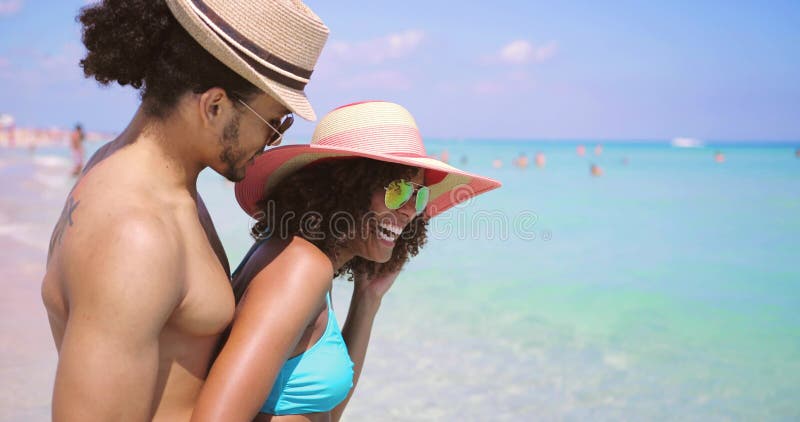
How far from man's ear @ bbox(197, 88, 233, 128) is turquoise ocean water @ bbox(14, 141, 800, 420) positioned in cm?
348

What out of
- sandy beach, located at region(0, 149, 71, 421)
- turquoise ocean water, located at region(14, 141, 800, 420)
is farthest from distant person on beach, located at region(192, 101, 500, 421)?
sandy beach, located at region(0, 149, 71, 421)

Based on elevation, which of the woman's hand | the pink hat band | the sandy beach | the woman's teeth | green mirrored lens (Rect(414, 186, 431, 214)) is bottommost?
the sandy beach

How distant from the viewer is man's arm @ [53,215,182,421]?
140 centimetres

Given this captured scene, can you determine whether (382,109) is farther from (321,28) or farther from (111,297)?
(111,297)

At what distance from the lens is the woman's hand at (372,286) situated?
3.05m

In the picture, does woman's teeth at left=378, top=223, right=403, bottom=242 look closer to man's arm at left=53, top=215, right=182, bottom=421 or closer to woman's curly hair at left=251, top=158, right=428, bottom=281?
woman's curly hair at left=251, top=158, right=428, bottom=281

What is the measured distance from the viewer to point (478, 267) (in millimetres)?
9750

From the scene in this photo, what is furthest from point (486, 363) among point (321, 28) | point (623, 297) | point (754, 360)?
point (321, 28)

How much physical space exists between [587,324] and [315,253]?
18.5 feet

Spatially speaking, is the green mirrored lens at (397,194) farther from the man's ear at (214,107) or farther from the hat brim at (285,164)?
the man's ear at (214,107)

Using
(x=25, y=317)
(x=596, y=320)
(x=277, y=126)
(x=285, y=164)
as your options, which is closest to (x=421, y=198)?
(x=285, y=164)

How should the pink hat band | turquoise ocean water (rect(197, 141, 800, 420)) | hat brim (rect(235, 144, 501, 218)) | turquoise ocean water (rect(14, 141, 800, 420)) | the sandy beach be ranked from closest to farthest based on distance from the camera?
1. hat brim (rect(235, 144, 501, 218))
2. the pink hat band
3. the sandy beach
4. turquoise ocean water (rect(14, 141, 800, 420))
5. turquoise ocean water (rect(197, 141, 800, 420))

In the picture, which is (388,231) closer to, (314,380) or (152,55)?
(314,380)

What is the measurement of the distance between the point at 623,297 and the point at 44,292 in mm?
7719
